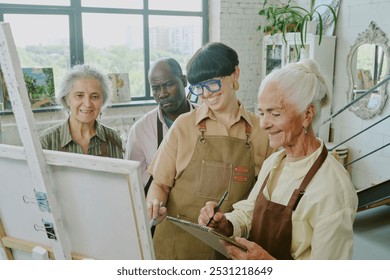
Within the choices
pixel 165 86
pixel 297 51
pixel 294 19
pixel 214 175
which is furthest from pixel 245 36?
pixel 214 175

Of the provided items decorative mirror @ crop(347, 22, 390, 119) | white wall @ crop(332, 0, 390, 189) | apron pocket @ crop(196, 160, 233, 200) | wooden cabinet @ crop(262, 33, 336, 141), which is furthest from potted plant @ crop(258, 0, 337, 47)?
apron pocket @ crop(196, 160, 233, 200)

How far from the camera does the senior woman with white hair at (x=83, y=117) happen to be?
74.0 inches

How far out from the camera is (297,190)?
4.41 feet

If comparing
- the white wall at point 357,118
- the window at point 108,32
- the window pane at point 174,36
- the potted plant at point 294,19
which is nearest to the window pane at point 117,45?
the window at point 108,32

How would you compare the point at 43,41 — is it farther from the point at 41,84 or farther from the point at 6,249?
the point at 6,249

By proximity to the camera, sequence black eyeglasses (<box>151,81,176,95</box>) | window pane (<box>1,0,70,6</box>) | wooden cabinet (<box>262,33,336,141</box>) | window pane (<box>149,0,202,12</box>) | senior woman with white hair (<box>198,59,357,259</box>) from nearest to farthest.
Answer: senior woman with white hair (<box>198,59,357,259</box>), black eyeglasses (<box>151,81,176,95</box>), window pane (<box>1,0,70,6</box>), wooden cabinet (<box>262,33,336,141</box>), window pane (<box>149,0,202,12</box>)

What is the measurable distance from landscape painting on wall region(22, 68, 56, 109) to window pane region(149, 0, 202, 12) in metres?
1.80

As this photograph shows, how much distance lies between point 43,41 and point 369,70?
4.06 m

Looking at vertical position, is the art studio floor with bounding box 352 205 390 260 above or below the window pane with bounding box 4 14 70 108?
below

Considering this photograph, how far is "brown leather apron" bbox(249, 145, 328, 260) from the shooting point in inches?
52.8

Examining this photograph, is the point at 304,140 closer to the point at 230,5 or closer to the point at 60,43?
the point at 60,43

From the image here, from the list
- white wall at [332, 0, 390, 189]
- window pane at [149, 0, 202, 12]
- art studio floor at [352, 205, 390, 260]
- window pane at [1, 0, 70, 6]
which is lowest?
art studio floor at [352, 205, 390, 260]

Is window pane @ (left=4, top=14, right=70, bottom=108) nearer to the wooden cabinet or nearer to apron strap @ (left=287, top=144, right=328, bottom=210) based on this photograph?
the wooden cabinet
